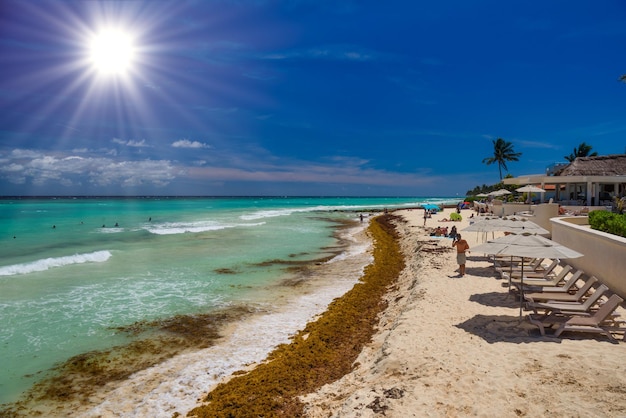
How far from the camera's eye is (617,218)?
1150 cm

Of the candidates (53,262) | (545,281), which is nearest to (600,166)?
(545,281)

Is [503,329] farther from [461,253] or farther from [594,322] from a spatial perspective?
[461,253]

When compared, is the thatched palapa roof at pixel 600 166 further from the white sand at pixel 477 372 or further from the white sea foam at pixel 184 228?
the white sea foam at pixel 184 228

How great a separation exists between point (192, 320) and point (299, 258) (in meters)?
10.1

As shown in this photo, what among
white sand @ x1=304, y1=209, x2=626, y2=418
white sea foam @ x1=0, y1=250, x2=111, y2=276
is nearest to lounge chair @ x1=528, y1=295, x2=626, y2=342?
white sand @ x1=304, y1=209, x2=626, y2=418

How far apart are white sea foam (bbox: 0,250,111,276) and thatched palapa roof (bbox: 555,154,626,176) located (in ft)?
115

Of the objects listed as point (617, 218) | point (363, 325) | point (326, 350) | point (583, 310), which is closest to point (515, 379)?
point (583, 310)

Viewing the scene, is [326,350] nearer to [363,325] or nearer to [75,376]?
[363,325]

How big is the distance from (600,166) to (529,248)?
2817 centimetres

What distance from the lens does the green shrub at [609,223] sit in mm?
10687

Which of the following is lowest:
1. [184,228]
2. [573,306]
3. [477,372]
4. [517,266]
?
[184,228]

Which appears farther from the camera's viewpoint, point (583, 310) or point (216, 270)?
point (216, 270)

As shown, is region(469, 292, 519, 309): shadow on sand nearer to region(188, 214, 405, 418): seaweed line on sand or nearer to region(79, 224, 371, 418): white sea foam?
region(188, 214, 405, 418): seaweed line on sand

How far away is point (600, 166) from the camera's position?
91.1 ft
